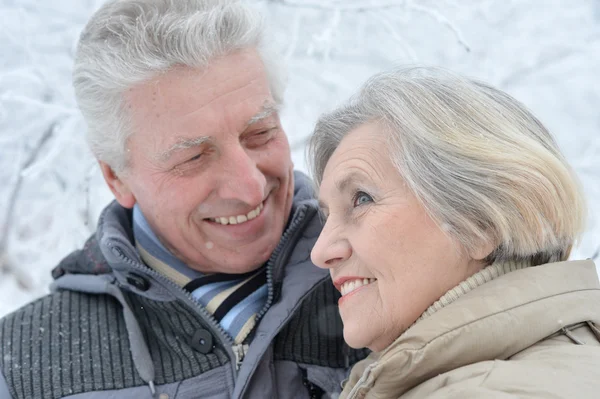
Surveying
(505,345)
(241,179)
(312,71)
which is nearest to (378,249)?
(505,345)

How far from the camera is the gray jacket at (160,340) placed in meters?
2.19

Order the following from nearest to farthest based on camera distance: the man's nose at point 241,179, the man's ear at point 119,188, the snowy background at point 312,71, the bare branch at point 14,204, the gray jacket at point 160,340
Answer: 1. the gray jacket at point 160,340
2. the man's nose at point 241,179
3. the man's ear at point 119,188
4. the bare branch at point 14,204
5. the snowy background at point 312,71

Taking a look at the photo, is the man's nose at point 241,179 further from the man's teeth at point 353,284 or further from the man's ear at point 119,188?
the man's teeth at point 353,284

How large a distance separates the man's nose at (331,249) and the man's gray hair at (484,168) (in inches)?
11.3

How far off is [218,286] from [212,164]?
1.60ft

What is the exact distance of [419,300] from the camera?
1692 millimetres

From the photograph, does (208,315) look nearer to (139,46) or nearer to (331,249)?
(331,249)

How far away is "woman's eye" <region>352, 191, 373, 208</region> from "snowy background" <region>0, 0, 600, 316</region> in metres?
3.54

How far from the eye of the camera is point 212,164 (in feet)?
7.67

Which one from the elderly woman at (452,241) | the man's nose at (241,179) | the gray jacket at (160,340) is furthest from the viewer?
the man's nose at (241,179)

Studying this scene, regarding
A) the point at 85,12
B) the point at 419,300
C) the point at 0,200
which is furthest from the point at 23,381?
the point at 85,12

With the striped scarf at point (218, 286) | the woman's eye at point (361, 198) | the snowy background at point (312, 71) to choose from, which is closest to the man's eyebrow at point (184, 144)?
the striped scarf at point (218, 286)

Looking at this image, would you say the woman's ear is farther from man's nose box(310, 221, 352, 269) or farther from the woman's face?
man's nose box(310, 221, 352, 269)

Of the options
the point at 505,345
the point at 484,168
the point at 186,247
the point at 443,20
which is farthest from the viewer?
the point at 443,20
